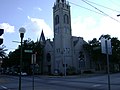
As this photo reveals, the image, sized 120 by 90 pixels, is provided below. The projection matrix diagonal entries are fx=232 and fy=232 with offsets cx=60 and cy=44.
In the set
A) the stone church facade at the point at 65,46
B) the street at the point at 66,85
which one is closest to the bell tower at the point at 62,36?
the stone church facade at the point at 65,46

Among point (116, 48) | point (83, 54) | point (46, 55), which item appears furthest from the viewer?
point (46, 55)

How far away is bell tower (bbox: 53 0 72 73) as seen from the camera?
236 feet

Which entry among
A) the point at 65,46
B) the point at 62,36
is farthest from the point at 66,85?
the point at 65,46

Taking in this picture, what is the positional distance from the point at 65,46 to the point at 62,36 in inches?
133

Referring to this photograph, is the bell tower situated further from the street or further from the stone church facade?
the street

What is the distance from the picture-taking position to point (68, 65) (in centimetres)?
7200

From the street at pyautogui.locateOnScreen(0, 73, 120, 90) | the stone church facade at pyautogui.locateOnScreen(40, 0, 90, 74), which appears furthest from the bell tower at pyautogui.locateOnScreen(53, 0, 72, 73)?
the street at pyautogui.locateOnScreen(0, 73, 120, 90)

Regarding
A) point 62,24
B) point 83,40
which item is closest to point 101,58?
point 83,40

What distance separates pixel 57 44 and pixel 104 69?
19377 millimetres

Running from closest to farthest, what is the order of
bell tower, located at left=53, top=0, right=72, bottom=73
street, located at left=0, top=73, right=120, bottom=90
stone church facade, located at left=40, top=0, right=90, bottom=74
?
street, located at left=0, top=73, right=120, bottom=90
bell tower, located at left=53, top=0, right=72, bottom=73
stone church facade, located at left=40, top=0, right=90, bottom=74

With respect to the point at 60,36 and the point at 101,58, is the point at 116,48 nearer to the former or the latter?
the point at 101,58

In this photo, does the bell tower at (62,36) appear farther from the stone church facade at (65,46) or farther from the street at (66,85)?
the street at (66,85)

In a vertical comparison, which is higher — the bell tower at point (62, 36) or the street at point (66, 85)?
the bell tower at point (62, 36)

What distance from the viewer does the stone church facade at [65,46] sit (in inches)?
2847
